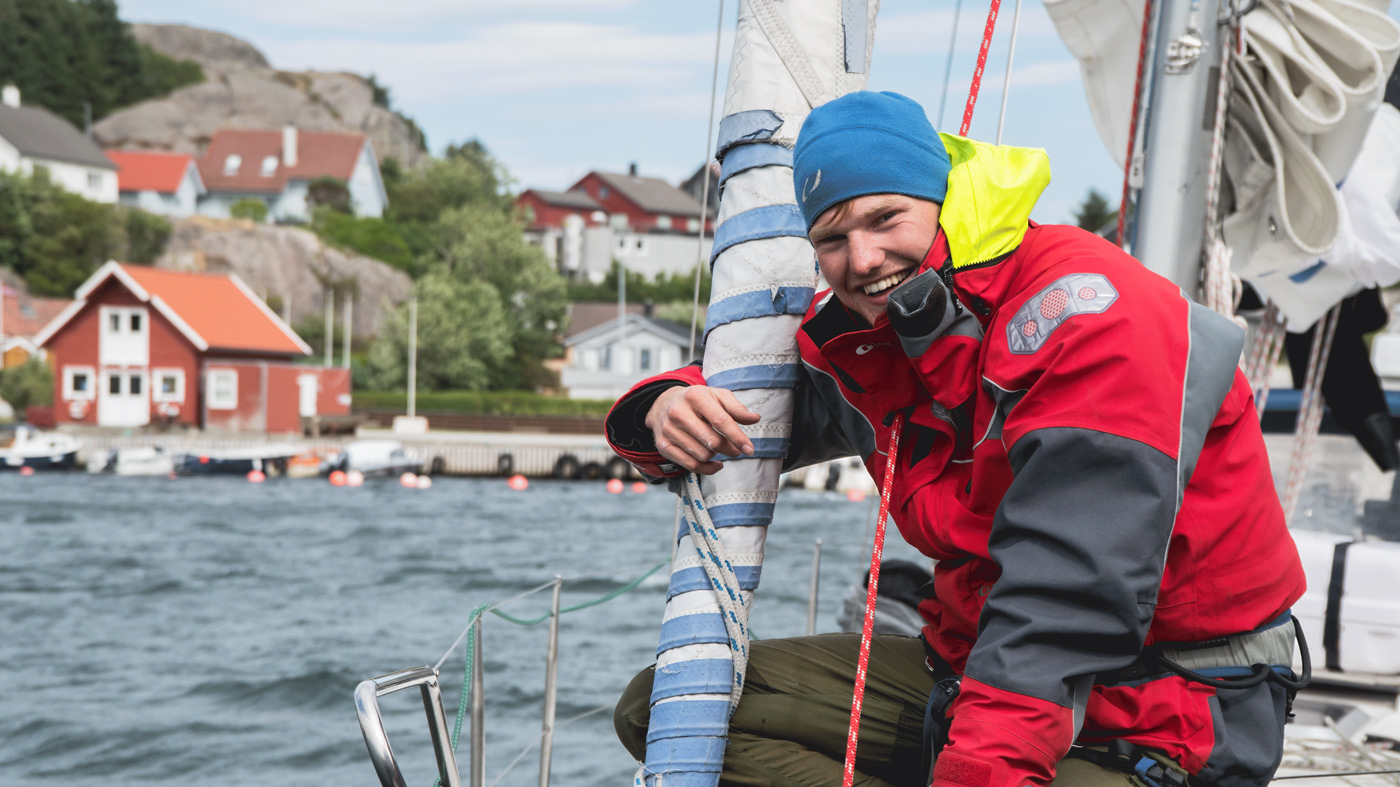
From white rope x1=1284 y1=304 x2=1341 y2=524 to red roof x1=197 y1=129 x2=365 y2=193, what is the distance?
7041 centimetres

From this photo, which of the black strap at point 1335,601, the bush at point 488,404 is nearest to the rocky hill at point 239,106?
the bush at point 488,404

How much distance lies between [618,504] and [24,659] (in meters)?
16.0

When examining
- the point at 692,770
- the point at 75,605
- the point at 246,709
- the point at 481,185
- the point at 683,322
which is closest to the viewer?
the point at 692,770

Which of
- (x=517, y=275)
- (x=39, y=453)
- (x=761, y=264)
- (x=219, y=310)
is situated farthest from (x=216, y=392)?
(x=761, y=264)

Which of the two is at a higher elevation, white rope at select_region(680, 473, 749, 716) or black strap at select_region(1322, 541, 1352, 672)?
white rope at select_region(680, 473, 749, 716)

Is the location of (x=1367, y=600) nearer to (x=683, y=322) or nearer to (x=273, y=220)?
(x=683, y=322)

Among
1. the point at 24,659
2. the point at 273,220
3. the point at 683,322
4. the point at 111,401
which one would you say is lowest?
the point at 24,659

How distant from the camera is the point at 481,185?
2694 inches

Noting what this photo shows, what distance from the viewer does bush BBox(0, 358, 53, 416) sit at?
37969 mm

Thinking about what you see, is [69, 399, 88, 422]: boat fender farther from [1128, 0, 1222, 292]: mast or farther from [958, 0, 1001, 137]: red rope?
[958, 0, 1001, 137]: red rope

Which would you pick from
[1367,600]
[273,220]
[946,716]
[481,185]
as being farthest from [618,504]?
[273,220]

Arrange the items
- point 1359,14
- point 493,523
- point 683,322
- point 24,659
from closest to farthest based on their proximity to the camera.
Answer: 1. point 1359,14
2. point 24,659
3. point 493,523
4. point 683,322

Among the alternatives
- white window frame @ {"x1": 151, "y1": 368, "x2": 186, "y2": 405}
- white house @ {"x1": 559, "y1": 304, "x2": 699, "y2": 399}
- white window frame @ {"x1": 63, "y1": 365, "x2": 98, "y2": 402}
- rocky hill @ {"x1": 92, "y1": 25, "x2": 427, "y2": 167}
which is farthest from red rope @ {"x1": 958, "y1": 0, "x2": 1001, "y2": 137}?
rocky hill @ {"x1": 92, "y1": 25, "x2": 427, "y2": 167}

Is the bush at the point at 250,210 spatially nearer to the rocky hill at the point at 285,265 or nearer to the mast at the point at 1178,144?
the rocky hill at the point at 285,265
